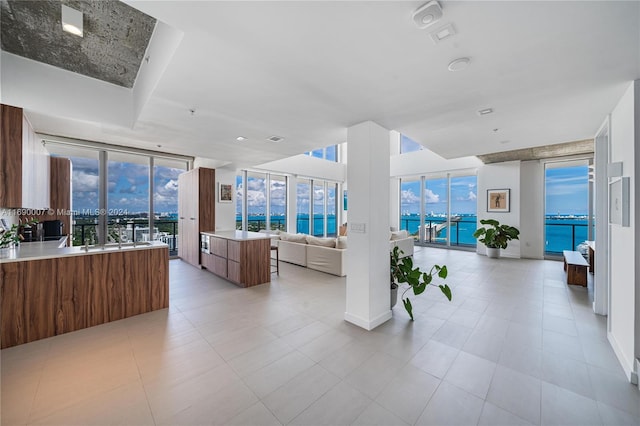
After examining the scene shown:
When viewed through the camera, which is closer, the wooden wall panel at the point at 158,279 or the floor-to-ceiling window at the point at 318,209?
the wooden wall panel at the point at 158,279

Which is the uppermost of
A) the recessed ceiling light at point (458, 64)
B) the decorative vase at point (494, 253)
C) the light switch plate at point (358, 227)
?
the recessed ceiling light at point (458, 64)

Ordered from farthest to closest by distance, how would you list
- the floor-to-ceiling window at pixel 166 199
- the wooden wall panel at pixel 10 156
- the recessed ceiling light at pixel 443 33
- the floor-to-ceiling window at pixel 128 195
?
1. the floor-to-ceiling window at pixel 166 199
2. the floor-to-ceiling window at pixel 128 195
3. the wooden wall panel at pixel 10 156
4. the recessed ceiling light at pixel 443 33

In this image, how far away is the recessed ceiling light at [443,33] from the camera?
1.50m

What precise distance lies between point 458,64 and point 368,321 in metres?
2.64

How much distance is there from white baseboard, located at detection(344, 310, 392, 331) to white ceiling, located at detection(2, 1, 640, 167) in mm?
2373

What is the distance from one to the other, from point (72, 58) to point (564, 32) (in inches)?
184

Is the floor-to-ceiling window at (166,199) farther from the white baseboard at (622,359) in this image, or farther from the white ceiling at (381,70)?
the white baseboard at (622,359)

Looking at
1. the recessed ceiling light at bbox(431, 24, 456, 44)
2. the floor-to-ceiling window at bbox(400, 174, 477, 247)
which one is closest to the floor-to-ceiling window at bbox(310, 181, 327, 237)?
the floor-to-ceiling window at bbox(400, 174, 477, 247)

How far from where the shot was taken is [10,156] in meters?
2.71

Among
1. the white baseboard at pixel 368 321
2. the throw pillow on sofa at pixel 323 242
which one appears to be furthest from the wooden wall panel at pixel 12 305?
the throw pillow on sofa at pixel 323 242

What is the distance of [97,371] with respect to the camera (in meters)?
2.16

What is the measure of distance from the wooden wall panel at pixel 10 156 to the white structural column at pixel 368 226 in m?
3.74

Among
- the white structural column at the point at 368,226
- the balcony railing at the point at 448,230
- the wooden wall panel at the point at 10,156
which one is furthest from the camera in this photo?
the balcony railing at the point at 448,230

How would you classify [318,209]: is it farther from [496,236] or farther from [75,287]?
[75,287]
